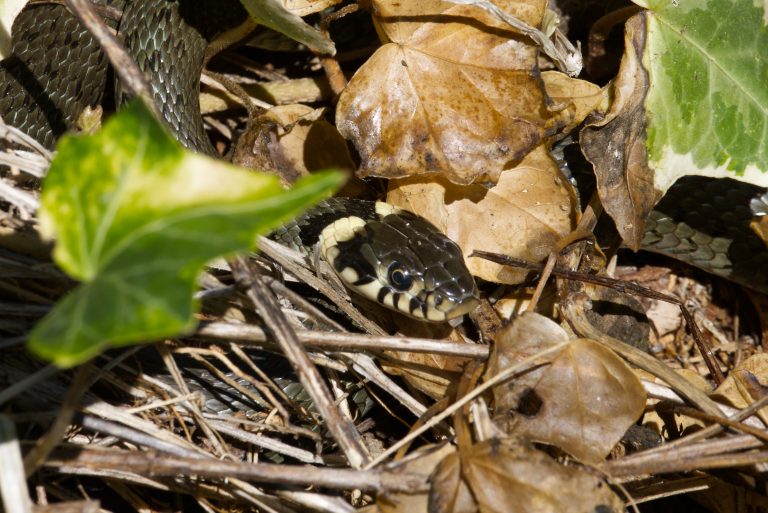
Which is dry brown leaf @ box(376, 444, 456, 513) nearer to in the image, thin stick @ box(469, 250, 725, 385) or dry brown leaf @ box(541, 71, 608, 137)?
thin stick @ box(469, 250, 725, 385)

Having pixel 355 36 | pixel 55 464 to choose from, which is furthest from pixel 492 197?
pixel 55 464

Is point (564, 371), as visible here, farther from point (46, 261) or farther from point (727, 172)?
point (46, 261)

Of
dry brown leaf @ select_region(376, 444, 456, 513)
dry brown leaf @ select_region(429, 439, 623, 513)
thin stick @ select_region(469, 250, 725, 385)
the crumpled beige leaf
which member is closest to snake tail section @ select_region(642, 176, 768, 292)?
thin stick @ select_region(469, 250, 725, 385)

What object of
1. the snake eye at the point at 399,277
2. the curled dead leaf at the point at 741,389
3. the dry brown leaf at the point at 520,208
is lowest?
the curled dead leaf at the point at 741,389

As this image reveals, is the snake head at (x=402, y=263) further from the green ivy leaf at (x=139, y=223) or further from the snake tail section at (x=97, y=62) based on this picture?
the green ivy leaf at (x=139, y=223)

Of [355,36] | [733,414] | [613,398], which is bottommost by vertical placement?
[733,414]

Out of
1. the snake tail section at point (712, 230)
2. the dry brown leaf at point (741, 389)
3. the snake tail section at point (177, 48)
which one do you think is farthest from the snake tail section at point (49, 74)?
the dry brown leaf at point (741, 389)

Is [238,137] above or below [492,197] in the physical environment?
above
